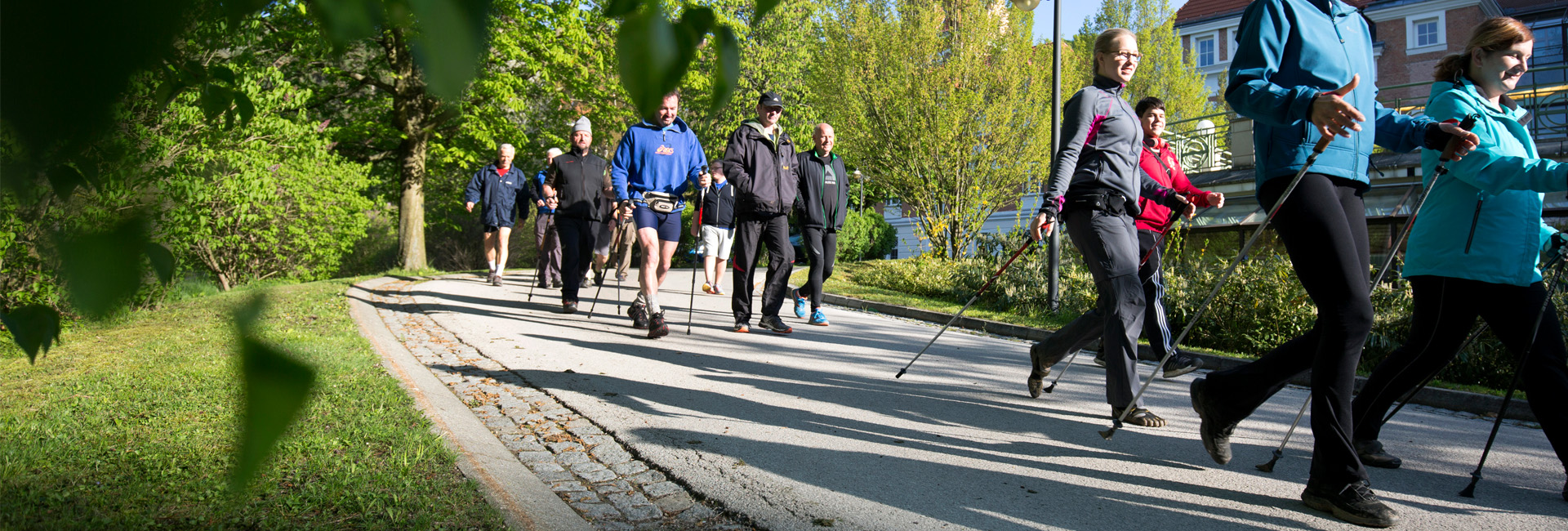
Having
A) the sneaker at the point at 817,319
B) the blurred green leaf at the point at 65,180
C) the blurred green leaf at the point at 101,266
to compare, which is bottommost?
the sneaker at the point at 817,319

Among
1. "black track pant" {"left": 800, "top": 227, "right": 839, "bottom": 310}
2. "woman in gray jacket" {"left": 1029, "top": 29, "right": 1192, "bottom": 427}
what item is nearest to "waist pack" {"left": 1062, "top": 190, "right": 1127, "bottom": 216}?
"woman in gray jacket" {"left": 1029, "top": 29, "right": 1192, "bottom": 427}

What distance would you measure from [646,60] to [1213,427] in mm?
3246

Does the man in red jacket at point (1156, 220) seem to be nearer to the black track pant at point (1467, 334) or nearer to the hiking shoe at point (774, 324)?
the black track pant at point (1467, 334)

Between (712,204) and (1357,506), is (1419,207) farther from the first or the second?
(712,204)

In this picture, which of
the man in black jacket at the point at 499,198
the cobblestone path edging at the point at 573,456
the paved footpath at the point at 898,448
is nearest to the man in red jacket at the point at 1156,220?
the paved footpath at the point at 898,448

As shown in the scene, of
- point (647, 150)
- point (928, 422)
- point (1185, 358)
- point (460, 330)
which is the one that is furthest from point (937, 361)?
point (460, 330)

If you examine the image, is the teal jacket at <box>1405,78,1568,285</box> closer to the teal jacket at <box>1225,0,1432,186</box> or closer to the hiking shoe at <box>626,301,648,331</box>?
the teal jacket at <box>1225,0,1432,186</box>

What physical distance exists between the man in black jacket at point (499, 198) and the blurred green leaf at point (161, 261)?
41.2 feet

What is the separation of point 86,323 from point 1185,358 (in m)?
6.17

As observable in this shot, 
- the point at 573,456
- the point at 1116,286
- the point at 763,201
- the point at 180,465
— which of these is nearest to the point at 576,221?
the point at 763,201

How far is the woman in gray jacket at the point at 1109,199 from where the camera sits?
4.38 meters

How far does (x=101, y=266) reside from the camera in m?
0.79

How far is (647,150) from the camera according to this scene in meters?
8.00

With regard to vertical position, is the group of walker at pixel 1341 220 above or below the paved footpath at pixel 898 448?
above
